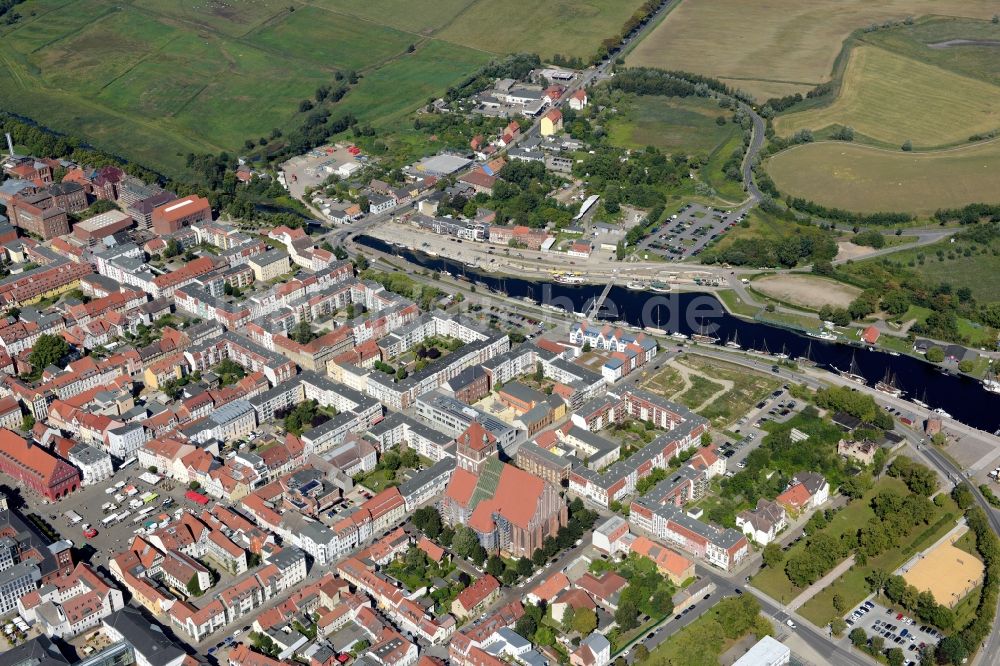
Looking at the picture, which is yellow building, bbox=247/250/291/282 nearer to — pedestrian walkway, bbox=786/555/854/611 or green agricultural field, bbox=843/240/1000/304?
green agricultural field, bbox=843/240/1000/304

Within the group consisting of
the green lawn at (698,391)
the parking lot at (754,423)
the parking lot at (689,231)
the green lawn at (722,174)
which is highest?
the parking lot at (754,423)

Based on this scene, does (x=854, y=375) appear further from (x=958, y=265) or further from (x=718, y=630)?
(x=718, y=630)

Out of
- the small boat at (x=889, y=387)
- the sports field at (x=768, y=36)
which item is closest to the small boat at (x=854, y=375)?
the small boat at (x=889, y=387)

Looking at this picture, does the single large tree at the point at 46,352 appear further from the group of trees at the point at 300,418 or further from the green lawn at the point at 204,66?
the green lawn at the point at 204,66

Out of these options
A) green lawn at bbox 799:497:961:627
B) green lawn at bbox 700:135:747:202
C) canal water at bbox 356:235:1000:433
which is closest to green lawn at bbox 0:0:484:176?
green lawn at bbox 700:135:747:202

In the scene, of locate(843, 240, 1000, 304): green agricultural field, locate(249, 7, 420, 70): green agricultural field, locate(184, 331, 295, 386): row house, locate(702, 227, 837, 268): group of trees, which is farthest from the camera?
locate(249, 7, 420, 70): green agricultural field

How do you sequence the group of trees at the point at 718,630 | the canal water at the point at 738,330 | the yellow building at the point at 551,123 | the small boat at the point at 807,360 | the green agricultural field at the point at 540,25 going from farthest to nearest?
the green agricultural field at the point at 540,25 < the yellow building at the point at 551,123 < the small boat at the point at 807,360 < the canal water at the point at 738,330 < the group of trees at the point at 718,630
